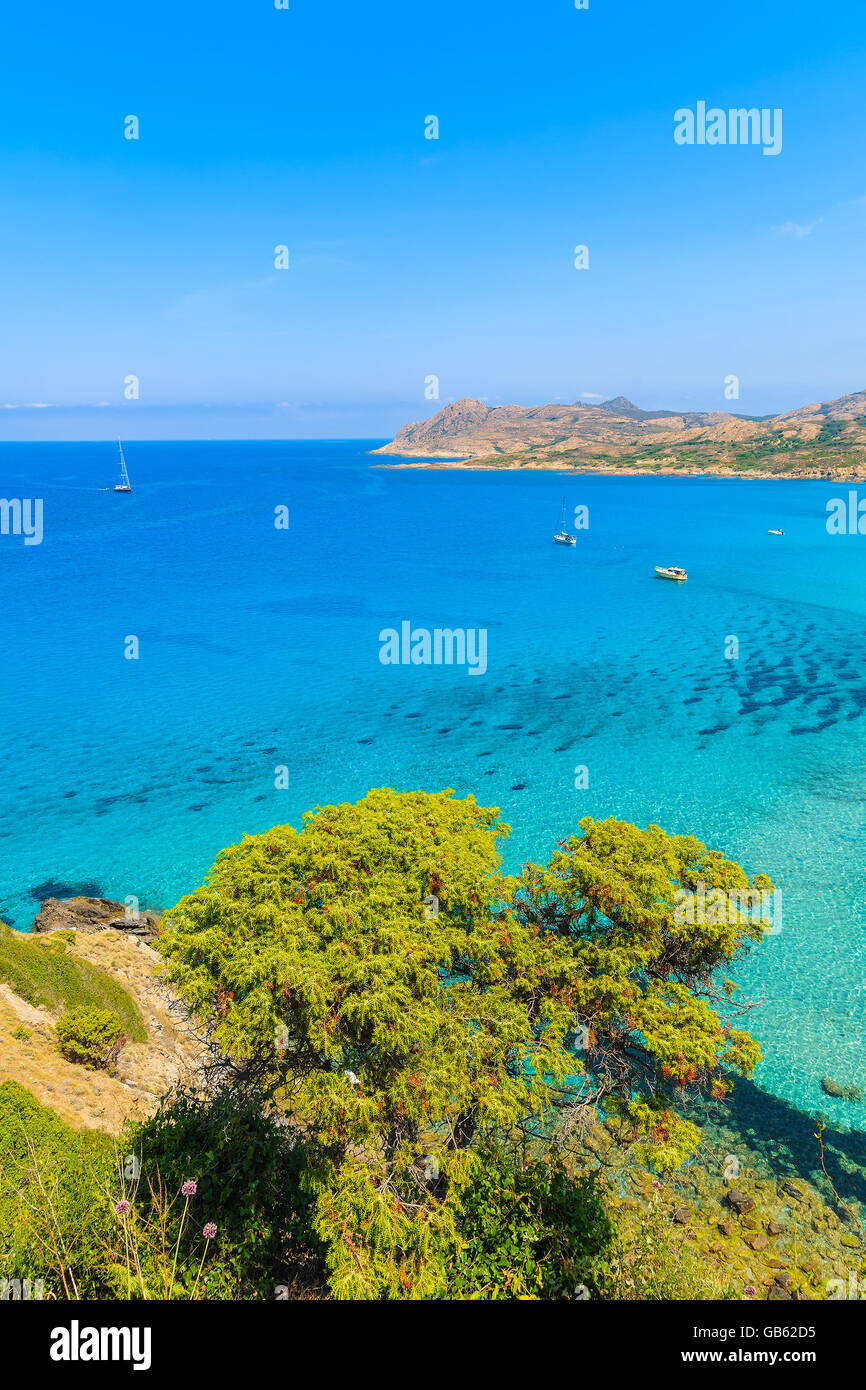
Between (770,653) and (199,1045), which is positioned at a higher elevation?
(770,653)

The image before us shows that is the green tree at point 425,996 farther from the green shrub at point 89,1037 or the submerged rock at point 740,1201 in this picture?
the green shrub at point 89,1037

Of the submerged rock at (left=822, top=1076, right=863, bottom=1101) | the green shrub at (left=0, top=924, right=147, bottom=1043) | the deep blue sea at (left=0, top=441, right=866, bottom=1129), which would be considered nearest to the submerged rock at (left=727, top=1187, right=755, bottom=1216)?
the deep blue sea at (left=0, top=441, right=866, bottom=1129)

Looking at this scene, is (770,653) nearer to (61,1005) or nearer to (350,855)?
(350,855)

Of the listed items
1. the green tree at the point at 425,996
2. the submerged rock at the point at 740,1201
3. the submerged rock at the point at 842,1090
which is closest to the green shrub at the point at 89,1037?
the green tree at the point at 425,996

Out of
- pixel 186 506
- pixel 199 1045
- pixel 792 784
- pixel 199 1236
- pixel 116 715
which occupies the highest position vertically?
pixel 186 506

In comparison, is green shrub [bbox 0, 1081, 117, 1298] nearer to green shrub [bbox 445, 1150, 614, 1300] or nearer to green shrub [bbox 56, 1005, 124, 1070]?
green shrub [bbox 56, 1005, 124, 1070]
